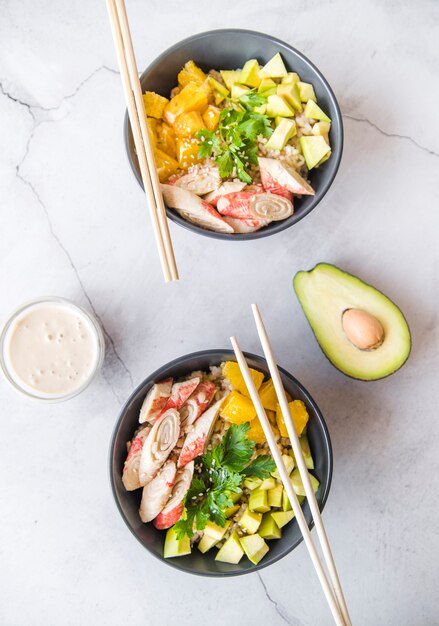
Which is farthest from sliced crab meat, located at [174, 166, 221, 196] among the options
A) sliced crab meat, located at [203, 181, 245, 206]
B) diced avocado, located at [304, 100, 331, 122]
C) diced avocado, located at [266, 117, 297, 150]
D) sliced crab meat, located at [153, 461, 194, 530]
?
sliced crab meat, located at [153, 461, 194, 530]

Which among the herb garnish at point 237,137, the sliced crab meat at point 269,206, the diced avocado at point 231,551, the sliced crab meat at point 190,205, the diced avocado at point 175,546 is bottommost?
the diced avocado at point 175,546

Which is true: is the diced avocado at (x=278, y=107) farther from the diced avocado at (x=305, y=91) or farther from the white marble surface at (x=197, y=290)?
the white marble surface at (x=197, y=290)

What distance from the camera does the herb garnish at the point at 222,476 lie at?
1284 mm

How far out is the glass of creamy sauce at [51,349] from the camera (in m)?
1.43

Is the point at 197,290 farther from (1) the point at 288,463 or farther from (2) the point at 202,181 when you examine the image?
(1) the point at 288,463

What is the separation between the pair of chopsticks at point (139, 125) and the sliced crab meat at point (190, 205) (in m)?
0.05

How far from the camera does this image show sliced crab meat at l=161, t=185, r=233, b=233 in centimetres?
134

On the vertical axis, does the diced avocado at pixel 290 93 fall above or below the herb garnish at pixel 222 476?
above

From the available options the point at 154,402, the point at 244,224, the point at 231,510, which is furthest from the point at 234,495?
the point at 244,224

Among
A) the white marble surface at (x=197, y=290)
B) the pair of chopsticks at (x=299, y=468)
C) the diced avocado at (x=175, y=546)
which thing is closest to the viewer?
the pair of chopsticks at (x=299, y=468)

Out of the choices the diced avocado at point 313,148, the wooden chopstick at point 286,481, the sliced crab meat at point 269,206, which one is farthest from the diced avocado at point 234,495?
the diced avocado at point 313,148

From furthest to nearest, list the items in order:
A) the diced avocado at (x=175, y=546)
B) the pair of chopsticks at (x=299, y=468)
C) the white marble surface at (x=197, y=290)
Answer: the white marble surface at (x=197, y=290) < the diced avocado at (x=175, y=546) < the pair of chopsticks at (x=299, y=468)

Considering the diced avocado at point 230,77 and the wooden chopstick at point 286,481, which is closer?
the wooden chopstick at point 286,481

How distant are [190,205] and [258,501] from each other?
0.65 m
